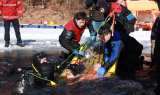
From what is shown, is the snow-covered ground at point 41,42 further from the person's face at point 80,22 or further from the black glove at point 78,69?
the black glove at point 78,69

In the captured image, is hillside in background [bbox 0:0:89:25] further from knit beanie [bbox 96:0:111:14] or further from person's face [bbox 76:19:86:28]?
person's face [bbox 76:19:86:28]

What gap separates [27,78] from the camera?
263 centimetres

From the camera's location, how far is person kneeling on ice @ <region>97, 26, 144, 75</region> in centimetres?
323

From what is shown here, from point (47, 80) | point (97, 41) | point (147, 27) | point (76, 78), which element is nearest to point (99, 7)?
point (97, 41)

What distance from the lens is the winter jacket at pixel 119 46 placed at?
10.8 ft

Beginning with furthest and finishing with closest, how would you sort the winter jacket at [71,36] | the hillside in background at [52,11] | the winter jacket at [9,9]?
the hillside in background at [52,11] → the winter jacket at [9,9] → the winter jacket at [71,36]

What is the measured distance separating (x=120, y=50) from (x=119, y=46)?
0.10 m

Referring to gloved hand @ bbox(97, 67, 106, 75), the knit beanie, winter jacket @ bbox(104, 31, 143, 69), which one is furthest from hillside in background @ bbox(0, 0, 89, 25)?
gloved hand @ bbox(97, 67, 106, 75)

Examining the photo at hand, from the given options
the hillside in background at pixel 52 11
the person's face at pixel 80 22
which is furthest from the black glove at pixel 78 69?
the hillside in background at pixel 52 11

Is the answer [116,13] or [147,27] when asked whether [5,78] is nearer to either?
[116,13]

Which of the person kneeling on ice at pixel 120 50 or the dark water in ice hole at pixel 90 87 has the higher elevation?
the person kneeling on ice at pixel 120 50

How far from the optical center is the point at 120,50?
3350 millimetres

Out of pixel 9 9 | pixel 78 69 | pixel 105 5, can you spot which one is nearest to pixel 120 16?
pixel 105 5

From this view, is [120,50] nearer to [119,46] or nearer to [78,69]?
[119,46]
